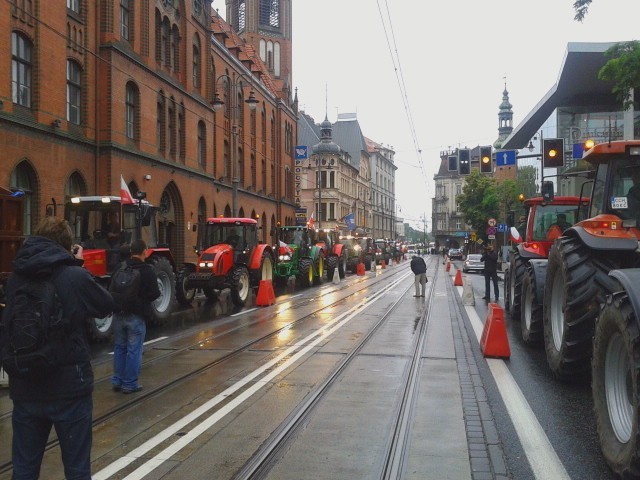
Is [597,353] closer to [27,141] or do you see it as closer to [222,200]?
[27,141]

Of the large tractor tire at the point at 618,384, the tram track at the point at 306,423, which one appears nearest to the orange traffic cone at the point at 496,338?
the tram track at the point at 306,423

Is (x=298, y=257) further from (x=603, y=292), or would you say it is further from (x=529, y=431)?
(x=529, y=431)

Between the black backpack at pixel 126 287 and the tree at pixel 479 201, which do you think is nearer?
the black backpack at pixel 126 287

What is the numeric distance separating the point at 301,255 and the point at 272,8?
3226cm

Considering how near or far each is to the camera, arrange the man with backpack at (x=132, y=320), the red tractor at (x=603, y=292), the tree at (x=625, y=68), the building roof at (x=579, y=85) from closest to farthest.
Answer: the red tractor at (x=603, y=292) < the man with backpack at (x=132, y=320) < the tree at (x=625, y=68) < the building roof at (x=579, y=85)

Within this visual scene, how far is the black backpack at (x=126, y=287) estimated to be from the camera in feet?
23.6

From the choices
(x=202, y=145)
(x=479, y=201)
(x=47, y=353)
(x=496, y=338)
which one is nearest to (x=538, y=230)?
(x=496, y=338)

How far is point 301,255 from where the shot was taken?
89.7 ft

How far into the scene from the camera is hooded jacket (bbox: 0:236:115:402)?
3.34 metres

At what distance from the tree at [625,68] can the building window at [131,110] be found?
16795mm

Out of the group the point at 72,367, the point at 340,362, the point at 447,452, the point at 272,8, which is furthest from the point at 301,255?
the point at 272,8

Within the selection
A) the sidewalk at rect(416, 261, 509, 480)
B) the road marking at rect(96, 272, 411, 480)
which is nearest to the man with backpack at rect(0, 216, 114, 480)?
the road marking at rect(96, 272, 411, 480)

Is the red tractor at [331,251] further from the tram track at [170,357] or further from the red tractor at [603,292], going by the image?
the red tractor at [603,292]

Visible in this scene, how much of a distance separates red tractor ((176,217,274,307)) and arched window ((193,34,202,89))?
14.4m
